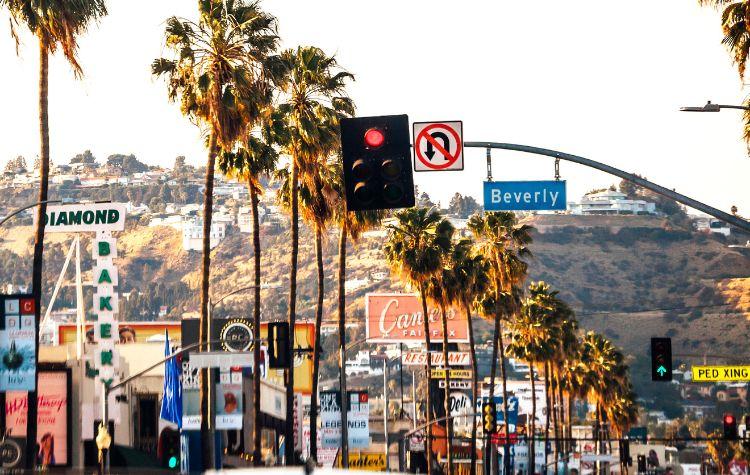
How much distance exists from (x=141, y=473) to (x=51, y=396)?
45.1 metres

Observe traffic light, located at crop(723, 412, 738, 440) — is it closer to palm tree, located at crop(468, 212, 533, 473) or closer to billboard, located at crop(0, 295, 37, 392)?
palm tree, located at crop(468, 212, 533, 473)

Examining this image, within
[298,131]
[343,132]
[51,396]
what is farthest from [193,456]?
[343,132]

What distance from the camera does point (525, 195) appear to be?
29875mm

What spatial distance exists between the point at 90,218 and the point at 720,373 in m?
35.1

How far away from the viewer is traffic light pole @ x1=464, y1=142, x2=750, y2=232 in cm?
2527

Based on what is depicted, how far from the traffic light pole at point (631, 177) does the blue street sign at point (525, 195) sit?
296 cm

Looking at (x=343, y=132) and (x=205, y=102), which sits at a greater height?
(x=205, y=102)

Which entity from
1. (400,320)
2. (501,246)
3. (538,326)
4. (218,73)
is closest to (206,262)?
(218,73)

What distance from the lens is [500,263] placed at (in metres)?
95.9

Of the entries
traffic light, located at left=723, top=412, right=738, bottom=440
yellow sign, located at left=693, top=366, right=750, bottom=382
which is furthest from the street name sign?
yellow sign, located at left=693, top=366, right=750, bottom=382

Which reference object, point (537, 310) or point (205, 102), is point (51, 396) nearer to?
point (205, 102)

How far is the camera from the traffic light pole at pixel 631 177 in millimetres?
25273

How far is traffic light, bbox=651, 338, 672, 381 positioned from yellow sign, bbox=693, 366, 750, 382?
18619 millimetres

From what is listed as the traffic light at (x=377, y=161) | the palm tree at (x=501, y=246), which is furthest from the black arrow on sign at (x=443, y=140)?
the palm tree at (x=501, y=246)
